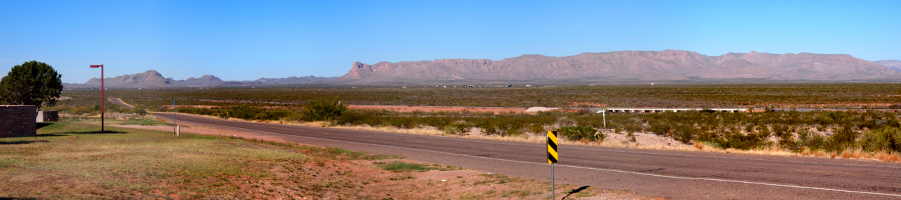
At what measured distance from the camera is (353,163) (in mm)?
16750

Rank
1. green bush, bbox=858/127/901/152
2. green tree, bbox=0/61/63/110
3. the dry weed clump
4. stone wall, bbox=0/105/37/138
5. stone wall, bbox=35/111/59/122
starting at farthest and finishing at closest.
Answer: green tree, bbox=0/61/63/110 < stone wall, bbox=35/111/59/122 < stone wall, bbox=0/105/37/138 < green bush, bbox=858/127/901/152 < the dry weed clump

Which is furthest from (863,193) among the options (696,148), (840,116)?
(840,116)

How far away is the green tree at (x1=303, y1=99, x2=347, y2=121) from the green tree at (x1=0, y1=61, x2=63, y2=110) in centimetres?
1861

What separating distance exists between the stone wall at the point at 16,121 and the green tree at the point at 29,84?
71.1 ft

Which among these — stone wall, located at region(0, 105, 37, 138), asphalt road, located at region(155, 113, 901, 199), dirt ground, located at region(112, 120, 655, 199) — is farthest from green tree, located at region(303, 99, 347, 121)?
dirt ground, located at region(112, 120, 655, 199)

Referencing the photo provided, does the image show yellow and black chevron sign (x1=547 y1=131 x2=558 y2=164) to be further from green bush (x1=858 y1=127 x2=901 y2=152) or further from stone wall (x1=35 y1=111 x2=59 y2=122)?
stone wall (x1=35 y1=111 x2=59 y2=122)

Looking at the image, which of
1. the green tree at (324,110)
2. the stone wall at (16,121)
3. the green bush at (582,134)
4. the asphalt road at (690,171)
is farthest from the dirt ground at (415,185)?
→ the green tree at (324,110)

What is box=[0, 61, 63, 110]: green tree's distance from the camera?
35.3 metres

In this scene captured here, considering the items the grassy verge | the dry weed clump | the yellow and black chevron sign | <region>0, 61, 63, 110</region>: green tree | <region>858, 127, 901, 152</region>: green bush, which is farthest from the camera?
<region>0, 61, 63, 110</region>: green tree

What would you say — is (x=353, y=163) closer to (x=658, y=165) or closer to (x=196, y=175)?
(x=196, y=175)

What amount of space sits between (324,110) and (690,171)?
119 ft

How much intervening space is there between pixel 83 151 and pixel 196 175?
514 cm

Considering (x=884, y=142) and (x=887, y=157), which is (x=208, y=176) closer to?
(x=887, y=157)

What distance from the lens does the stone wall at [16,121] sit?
1803cm
